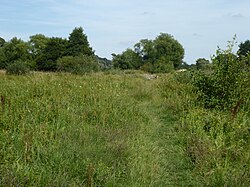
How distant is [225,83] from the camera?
7020 mm

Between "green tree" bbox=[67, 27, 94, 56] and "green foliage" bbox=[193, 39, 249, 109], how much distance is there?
3868 cm

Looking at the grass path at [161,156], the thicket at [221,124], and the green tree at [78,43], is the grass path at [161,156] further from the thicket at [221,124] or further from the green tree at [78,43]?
the green tree at [78,43]

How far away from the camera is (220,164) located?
3725 mm

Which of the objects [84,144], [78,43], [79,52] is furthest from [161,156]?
[78,43]

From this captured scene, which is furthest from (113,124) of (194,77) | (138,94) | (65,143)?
(138,94)

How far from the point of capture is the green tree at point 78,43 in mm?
44969

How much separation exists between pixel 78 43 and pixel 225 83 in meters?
41.1

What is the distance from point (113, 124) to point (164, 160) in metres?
1.54

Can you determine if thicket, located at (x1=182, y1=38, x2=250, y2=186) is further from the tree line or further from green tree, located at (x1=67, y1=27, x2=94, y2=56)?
green tree, located at (x1=67, y1=27, x2=94, y2=56)

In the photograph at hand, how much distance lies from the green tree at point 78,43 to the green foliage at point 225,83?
127ft

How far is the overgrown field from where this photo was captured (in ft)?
10.6

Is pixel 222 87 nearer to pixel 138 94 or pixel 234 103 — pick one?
pixel 234 103

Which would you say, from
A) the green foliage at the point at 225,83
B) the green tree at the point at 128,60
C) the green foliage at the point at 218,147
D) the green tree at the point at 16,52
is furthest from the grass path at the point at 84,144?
the green tree at the point at 128,60

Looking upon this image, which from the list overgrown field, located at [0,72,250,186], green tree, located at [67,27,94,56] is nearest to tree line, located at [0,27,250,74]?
green tree, located at [67,27,94,56]
